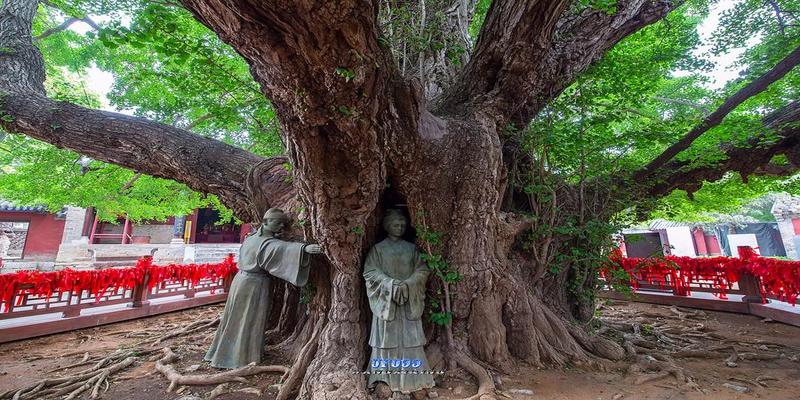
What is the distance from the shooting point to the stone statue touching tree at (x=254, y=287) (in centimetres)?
364

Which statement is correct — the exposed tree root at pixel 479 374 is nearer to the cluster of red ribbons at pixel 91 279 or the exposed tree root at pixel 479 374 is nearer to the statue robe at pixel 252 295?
the statue robe at pixel 252 295

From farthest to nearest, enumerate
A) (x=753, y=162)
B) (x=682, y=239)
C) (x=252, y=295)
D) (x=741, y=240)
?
(x=682, y=239)
(x=741, y=240)
(x=753, y=162)
(x=252, y=295)

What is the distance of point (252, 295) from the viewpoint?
13.0 ft

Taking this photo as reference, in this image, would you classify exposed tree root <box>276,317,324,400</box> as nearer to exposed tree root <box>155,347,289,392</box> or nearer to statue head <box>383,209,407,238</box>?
exposed tree root <box>155,347,289,392</box>

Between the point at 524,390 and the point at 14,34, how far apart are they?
806 cm

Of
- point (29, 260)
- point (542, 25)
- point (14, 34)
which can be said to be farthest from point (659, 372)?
point (29, 260)

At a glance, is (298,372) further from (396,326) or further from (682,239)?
(682,239)

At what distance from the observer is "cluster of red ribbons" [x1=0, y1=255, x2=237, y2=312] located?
491cm

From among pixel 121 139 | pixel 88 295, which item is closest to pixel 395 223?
pixel 121 139

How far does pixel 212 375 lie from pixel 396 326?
2.02m

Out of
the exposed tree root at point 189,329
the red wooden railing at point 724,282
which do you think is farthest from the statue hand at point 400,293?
the exposed tree root at point 189,329

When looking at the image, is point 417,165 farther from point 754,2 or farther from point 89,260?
point 89,260

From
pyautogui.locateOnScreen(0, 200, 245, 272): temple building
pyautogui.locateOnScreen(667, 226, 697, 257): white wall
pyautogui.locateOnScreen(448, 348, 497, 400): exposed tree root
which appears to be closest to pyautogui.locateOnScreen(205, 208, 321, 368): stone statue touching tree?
pyautogui.locateOnScreen(448, 348, 497, 400): exposed tree root

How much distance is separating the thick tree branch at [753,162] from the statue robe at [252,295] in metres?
4.60
